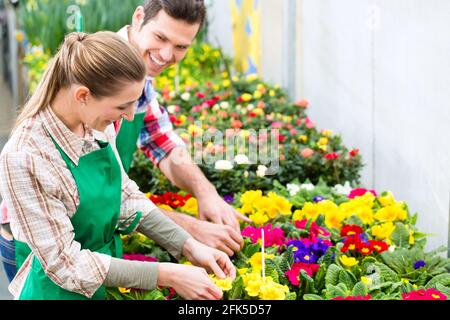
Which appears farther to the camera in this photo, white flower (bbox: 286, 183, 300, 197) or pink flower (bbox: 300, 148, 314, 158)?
pink flower (bbox: 300, 148, 314, 158)

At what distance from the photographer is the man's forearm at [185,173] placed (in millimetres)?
2623

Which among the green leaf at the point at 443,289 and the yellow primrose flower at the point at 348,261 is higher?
the yellow primrose flower at the point at 348,261

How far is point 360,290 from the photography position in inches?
80.4

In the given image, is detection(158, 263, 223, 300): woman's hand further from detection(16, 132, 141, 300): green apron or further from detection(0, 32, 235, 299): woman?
detection(16, 132, 141, 300): green apron

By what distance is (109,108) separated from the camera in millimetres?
1838

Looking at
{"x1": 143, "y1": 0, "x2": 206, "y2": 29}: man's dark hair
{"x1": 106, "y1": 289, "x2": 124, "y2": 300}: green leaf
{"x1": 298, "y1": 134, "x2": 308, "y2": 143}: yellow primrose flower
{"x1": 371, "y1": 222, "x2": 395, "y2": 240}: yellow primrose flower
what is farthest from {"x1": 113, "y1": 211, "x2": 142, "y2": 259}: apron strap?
{"x1": 298, "y1": 134, "x2": 308, "y2": 143}: yellow primrose flower

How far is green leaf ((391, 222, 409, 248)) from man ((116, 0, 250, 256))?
52 cm

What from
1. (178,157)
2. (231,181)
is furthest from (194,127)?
(178,157)

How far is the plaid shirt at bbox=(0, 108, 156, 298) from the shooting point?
1.74 metres

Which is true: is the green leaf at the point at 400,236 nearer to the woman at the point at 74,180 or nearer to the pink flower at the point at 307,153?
the woman at the point at 74,180

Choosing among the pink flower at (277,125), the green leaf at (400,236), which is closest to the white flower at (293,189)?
the green leaf at (400,236)

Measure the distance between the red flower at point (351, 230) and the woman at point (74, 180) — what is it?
75 cm

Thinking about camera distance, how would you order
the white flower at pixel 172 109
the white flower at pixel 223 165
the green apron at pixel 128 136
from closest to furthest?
the green apron at pixel 128 136 → the white flower at pixel 223 165 → the white flower at pixel 172 109
